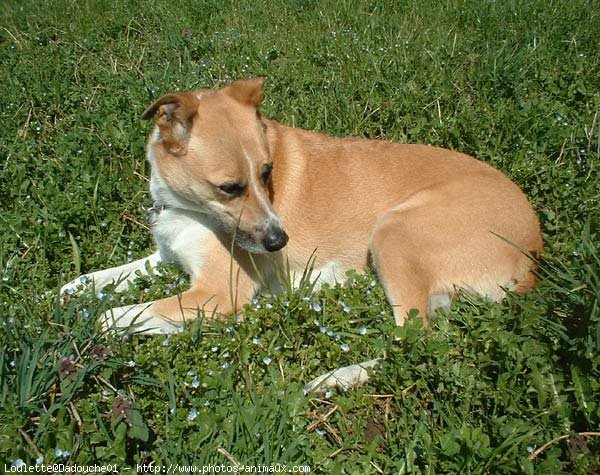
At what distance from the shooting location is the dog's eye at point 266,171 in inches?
128

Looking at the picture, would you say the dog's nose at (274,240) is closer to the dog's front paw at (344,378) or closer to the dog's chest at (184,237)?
the dog's chest at (184,237)

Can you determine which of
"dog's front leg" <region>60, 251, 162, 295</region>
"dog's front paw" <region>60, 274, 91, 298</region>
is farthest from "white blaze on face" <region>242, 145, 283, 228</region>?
"dog's front paw" <region>60, 274, 91, 298</region>

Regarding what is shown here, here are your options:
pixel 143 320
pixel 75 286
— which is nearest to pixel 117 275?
pixel 75 286

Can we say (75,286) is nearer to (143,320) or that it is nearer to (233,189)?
(143,320)

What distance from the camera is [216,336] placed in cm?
284

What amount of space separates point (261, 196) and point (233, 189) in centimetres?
18

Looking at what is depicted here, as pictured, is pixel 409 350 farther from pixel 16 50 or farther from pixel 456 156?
pixel 16 50

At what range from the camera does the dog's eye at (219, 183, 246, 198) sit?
123 inches

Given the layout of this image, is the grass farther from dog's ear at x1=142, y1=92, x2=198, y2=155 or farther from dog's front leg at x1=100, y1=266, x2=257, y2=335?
dog's ear at x1=142, y1=92, x2=198, y2=155

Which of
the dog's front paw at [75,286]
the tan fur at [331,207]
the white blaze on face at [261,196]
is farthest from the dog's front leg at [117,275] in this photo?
the white blaze on face at [261,196]

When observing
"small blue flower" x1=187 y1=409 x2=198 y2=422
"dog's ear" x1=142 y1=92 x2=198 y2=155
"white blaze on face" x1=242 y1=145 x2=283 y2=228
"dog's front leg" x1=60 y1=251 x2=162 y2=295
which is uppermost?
"dog's ear" x1=142 y1=92 x2=198 y2=155

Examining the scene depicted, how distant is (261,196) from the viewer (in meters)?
3.22

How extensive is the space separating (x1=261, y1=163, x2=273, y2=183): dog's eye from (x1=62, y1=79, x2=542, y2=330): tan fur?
0.09 feet

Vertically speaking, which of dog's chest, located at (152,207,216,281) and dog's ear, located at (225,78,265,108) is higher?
dog's ear, located at (225,78,265,108)
